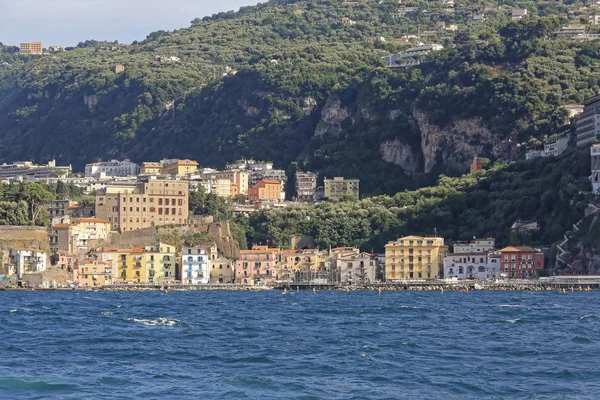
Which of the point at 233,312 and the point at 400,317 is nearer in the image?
the point at 400,317

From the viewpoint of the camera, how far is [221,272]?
146625 mm

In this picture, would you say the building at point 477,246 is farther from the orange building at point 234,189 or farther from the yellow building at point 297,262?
the orange building at point 234,189

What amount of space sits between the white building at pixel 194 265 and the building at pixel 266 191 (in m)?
46.8

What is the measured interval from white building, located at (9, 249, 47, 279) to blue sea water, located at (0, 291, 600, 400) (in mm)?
35042

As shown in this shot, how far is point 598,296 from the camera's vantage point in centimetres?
11319

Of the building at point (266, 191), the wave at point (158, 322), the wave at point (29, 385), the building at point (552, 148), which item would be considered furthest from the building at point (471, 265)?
the wave at point (29, 385)

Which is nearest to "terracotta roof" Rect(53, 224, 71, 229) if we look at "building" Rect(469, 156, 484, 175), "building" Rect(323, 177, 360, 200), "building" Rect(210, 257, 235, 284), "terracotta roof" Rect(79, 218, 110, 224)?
"terracotta roof" Rect(79, 218, 110, 224)

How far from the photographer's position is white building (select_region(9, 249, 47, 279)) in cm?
13762

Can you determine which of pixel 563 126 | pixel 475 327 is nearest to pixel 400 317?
pixel 475 327

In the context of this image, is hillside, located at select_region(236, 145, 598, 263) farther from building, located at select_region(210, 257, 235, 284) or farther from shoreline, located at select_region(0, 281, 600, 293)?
building, located at select_region(210, 257, 235, 284)

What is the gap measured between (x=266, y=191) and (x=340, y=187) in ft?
33.7

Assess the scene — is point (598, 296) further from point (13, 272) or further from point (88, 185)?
point (88, 185)

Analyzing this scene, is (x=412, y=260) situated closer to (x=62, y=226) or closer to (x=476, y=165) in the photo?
(x=62, y=226)

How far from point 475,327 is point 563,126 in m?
98.5
